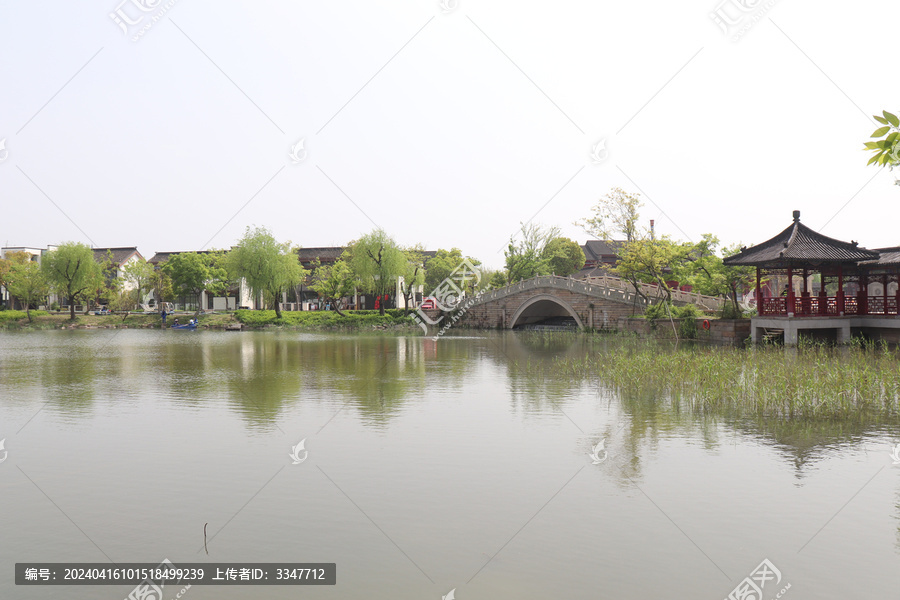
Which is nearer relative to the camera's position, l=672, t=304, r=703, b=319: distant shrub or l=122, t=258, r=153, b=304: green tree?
l=672, t=304, r=703, b=319: distant shrub

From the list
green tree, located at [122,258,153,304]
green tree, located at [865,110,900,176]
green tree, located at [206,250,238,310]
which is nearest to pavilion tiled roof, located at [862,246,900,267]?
green tree, located at [865,110,900,176]

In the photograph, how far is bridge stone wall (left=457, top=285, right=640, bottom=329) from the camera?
32.9 metres

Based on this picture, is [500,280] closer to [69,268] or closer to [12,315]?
[69,268]

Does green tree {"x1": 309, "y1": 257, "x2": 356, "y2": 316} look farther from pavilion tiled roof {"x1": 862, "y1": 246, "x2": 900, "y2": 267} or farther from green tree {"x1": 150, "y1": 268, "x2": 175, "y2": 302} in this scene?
pavilion tiled roof {"x1": 862, "y1": 246, "x2": 900, "y2": 267}

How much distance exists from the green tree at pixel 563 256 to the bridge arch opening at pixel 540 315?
14.7 metres

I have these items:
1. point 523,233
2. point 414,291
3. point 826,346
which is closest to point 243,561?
point 826,346

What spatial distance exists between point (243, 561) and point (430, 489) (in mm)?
2349

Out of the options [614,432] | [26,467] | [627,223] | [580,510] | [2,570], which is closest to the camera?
[2,570]

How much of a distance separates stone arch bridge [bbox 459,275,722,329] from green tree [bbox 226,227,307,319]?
12.8 m

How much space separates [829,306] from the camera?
22547 millimetres

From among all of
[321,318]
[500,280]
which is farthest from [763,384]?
[500,280]

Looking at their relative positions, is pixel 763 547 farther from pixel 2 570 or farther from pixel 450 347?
pixel 450 347

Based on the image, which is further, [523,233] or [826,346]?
[523,233]

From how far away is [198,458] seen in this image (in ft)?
28.8
